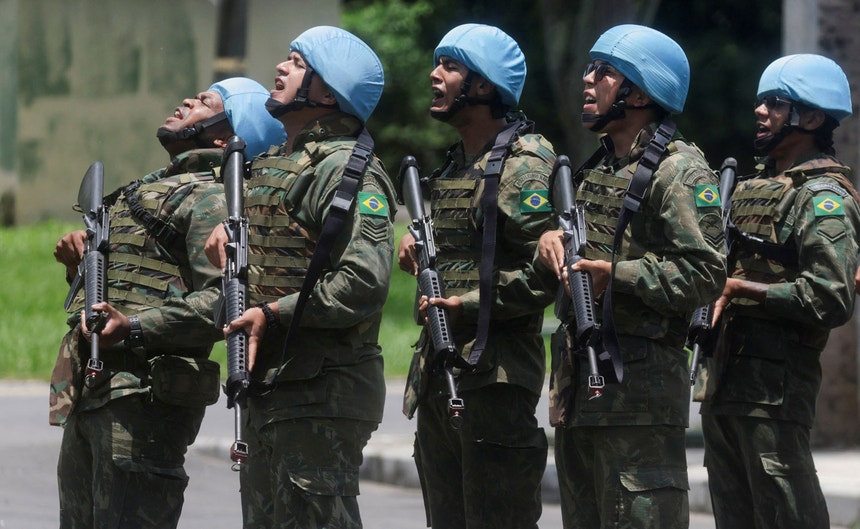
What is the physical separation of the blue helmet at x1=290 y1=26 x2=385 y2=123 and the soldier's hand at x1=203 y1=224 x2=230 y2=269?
1.85ft

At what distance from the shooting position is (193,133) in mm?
6297

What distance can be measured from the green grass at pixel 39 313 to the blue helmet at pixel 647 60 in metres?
7.33

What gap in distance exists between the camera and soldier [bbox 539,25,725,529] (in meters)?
5.30

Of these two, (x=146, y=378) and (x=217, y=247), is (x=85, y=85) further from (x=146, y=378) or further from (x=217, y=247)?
(x=217, y=247)

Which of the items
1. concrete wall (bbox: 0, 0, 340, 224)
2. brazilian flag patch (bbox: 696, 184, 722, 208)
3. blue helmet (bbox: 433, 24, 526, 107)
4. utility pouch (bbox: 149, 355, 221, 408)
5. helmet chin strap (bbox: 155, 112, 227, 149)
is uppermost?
concrete wall (bbox: 0, 0, 340, 224)

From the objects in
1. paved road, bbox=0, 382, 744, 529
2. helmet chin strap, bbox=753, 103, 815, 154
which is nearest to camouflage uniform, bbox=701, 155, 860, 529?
helmet chin strap, bbox=753, 103, 815, 154

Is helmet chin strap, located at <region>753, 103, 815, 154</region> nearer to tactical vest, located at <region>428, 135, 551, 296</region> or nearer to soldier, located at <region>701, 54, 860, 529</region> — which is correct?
soldier, located at <region>701, 54, 860, 529</region>

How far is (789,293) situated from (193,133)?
226 centimetres

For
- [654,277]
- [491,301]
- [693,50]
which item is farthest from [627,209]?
[693,50]

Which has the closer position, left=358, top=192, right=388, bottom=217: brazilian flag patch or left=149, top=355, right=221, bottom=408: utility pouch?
left=358, top=192, right=388, bottom=217: brazilian flag patch

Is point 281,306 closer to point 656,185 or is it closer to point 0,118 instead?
point 656,185

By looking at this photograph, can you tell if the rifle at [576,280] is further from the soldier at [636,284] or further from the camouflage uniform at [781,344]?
the camouflage uniform at [781,344]

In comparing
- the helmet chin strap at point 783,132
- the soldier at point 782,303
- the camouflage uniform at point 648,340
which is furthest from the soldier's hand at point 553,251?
the helmet chin strap at point 783,132

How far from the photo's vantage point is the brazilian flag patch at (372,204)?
205 inches
